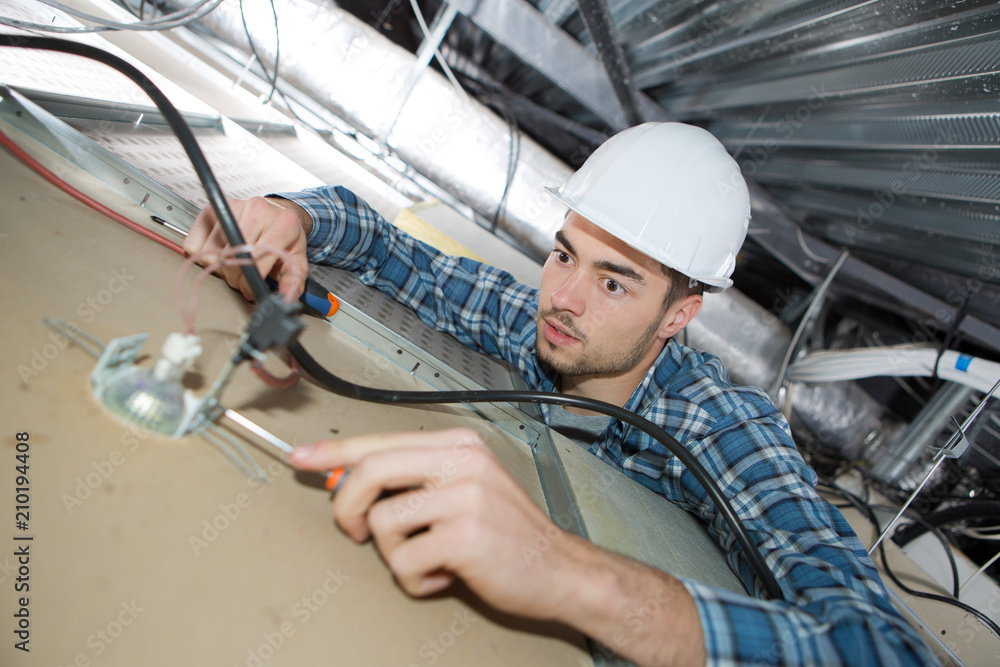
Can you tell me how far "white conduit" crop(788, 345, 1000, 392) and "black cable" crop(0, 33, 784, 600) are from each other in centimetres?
145

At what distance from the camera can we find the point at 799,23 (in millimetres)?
1229

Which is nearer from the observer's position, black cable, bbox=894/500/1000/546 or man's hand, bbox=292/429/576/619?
man's hand, bbox=292/429/576/619

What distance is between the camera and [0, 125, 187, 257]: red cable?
0.53 meters

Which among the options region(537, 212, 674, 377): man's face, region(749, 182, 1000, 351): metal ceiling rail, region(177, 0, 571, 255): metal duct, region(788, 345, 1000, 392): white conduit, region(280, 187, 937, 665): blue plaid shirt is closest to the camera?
region(280, 187, 937, 665): blue plaid shirt

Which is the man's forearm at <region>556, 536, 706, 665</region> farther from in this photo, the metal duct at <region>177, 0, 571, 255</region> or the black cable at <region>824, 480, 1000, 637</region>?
the metal duct at <region>177, 0, 571, 255</region>

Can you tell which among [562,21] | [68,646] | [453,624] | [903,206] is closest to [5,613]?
[68,646]

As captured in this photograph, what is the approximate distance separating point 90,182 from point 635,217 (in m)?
0.83

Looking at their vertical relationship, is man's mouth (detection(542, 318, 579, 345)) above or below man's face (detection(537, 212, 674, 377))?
below

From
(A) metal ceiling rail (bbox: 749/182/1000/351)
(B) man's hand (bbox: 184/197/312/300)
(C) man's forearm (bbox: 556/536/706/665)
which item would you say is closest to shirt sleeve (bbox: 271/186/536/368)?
(B) man's hand (bbox: 184/197/312/300)

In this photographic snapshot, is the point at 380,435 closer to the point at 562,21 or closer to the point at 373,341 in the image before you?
the point at 373,341

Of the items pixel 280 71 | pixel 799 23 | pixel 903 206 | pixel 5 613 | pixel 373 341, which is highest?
pixel 799 23

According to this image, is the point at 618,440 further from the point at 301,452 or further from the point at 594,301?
the point at 301,452

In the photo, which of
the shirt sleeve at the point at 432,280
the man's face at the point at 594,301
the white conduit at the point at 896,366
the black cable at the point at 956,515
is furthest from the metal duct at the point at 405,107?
the black cable at the point at 956,515

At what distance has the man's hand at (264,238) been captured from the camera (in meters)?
0.60
